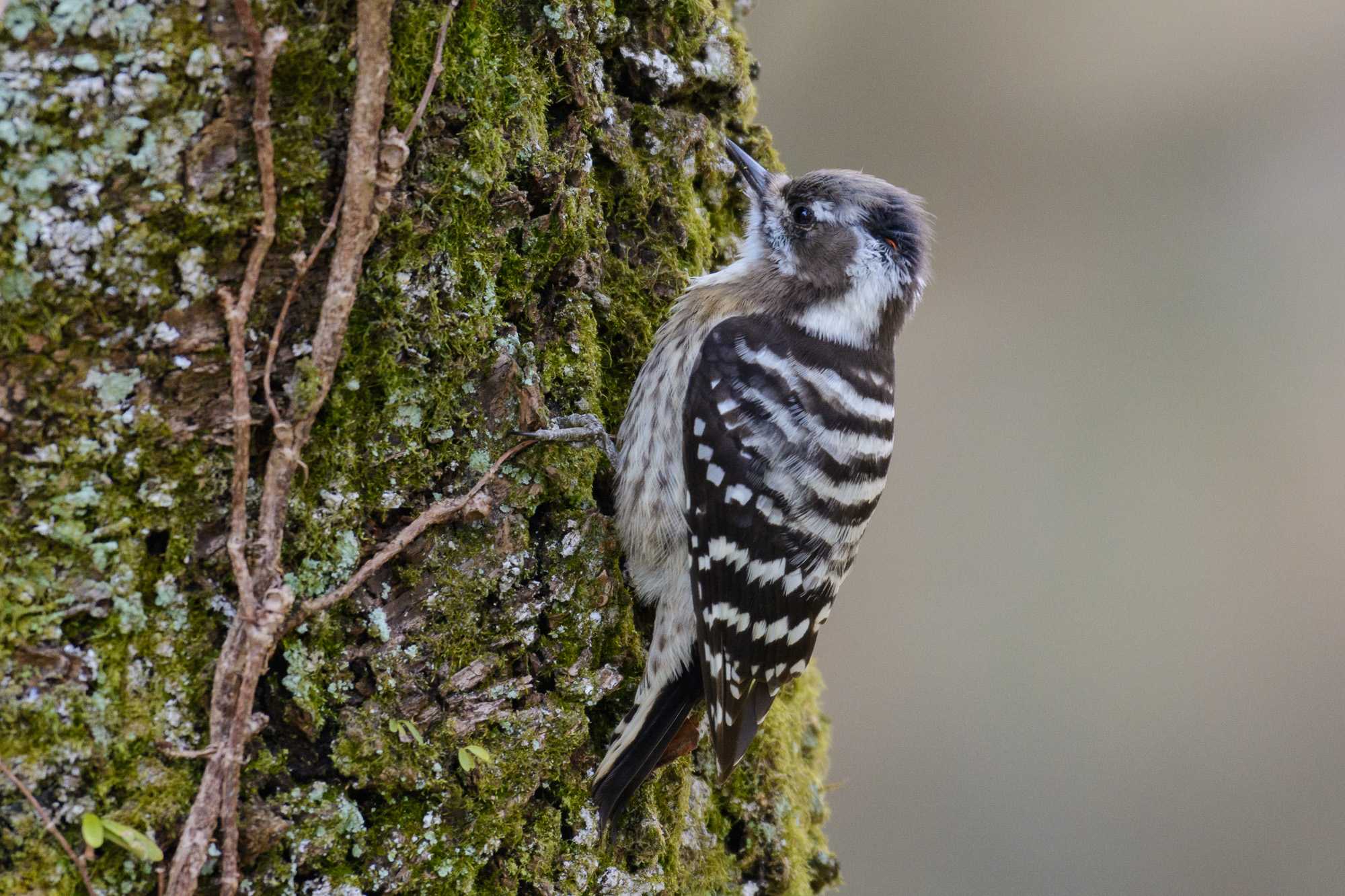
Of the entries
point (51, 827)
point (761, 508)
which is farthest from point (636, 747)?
point (51, 827)

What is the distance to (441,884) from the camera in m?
2.13

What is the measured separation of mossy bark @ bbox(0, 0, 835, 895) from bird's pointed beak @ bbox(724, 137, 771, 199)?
1.22 ft

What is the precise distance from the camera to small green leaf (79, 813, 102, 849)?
176cm

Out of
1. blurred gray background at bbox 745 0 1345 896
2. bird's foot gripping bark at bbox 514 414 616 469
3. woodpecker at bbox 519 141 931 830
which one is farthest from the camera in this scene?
blurred gray background at bbox 745 0 1345 896

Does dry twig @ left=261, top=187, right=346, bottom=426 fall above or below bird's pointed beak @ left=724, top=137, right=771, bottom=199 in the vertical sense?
below

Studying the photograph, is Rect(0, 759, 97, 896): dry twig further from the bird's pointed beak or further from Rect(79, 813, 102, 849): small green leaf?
the bird's pointed beak

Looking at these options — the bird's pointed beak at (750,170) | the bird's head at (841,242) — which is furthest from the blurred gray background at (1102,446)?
the bird's pointed beak at (750,170)

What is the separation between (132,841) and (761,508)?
1545mm

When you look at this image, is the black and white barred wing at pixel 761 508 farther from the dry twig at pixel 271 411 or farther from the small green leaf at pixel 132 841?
the small green leaf at pixel 132 841

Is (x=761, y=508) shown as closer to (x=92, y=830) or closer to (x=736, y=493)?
(x=736, y=493)

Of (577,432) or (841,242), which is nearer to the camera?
(577,432)

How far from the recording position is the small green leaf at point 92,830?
176 cm

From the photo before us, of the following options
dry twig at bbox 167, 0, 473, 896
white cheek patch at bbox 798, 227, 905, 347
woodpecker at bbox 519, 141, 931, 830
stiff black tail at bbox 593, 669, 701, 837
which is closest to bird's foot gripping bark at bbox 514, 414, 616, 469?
woodpecker at bbox 519, 141, 931, 830

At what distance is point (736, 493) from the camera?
111 inches
